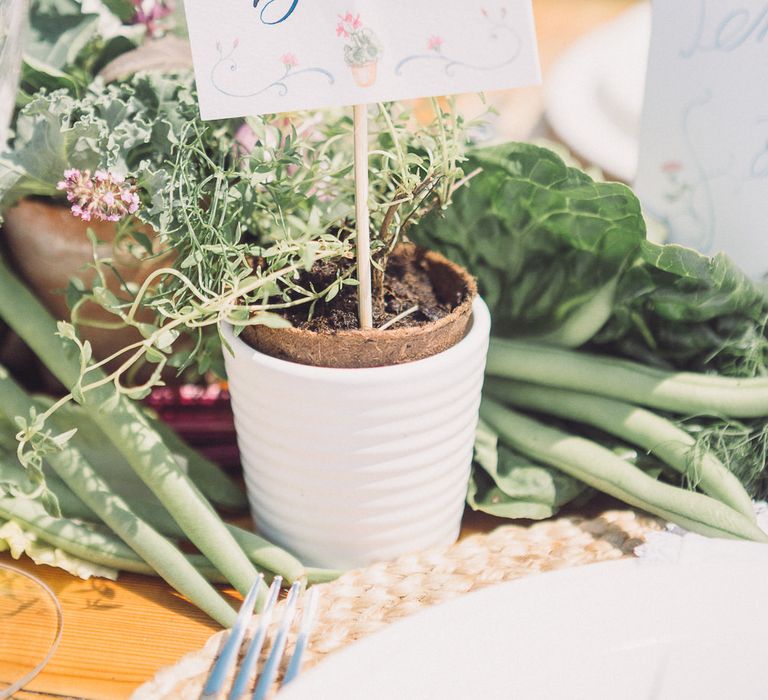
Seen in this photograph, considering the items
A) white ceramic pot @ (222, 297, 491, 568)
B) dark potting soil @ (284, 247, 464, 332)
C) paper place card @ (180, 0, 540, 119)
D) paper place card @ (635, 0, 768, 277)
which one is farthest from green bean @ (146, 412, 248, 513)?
paper place card @ (635, 0, 768, 277)

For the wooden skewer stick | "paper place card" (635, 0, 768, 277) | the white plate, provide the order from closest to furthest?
the white plate
the wooden skewer stick
"paper place card" (635, 0, 768, 277)

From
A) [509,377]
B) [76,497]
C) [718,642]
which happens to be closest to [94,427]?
[76,497]

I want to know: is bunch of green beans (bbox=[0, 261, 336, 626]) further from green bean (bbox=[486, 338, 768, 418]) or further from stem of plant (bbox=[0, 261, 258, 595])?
green bean (bbox=[486, 338, 768, 418])

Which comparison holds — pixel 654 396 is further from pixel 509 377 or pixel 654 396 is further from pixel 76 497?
pixel 76 497

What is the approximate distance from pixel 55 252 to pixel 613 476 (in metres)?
0.42

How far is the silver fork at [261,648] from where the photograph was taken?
1.24 feet

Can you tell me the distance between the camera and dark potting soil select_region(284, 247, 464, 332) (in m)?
0.47

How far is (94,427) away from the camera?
0.54 m

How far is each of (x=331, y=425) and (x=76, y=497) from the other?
0.19 m

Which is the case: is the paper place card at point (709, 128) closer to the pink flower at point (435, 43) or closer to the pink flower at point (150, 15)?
the pink flower at point (435, 43)

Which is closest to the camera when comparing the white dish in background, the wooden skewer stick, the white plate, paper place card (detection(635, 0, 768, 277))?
the white plate

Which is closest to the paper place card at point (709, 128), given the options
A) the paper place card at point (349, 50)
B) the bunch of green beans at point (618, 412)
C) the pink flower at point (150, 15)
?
the bunch of green beans at point (618, 412)

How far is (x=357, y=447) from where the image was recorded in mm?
447

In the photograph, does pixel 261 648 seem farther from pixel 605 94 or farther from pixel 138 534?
pixel 605 94
